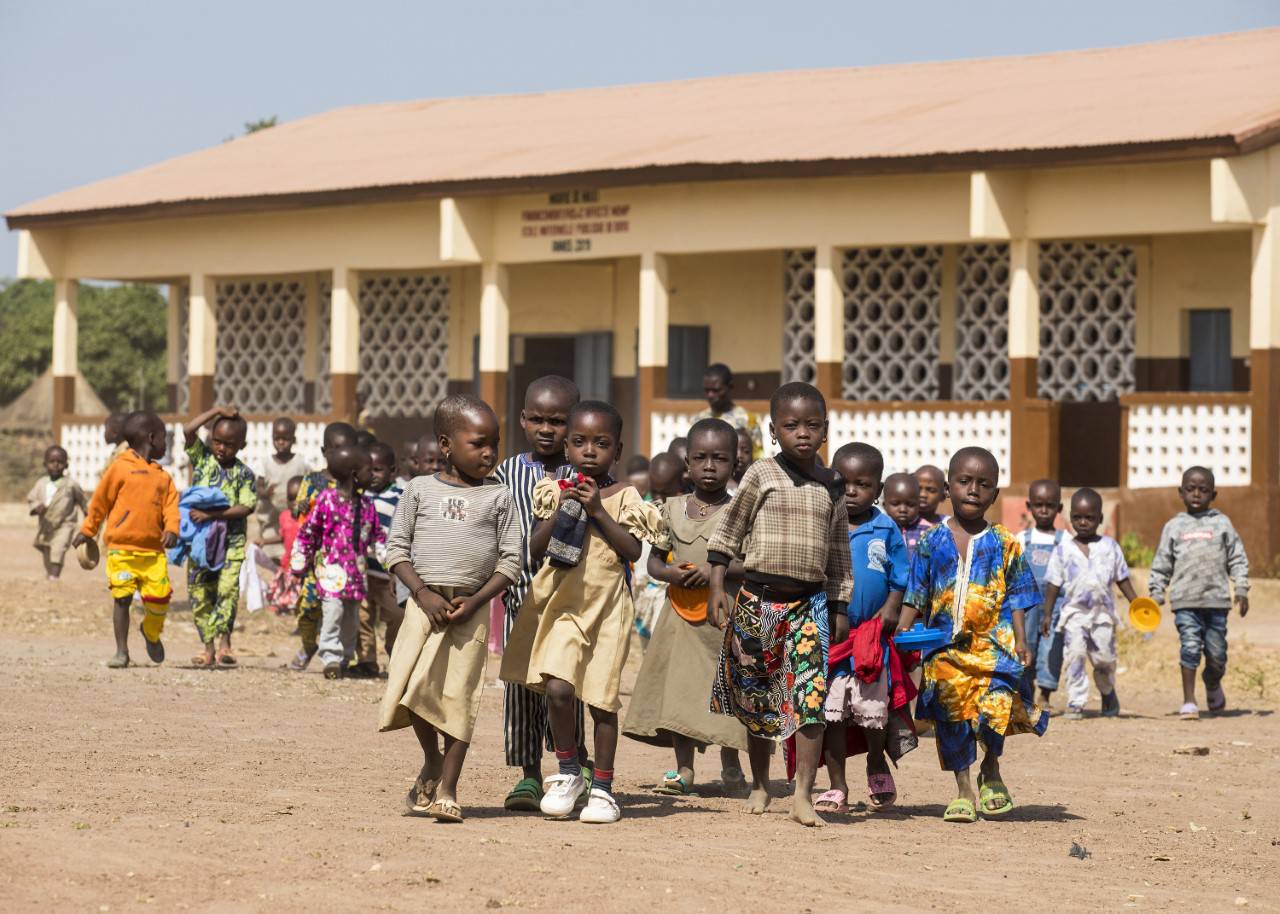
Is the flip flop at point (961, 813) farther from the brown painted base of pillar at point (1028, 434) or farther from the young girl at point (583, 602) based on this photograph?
the brown painted base of pillar at point (1028, 434)

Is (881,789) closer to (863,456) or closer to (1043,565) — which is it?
(863,456)

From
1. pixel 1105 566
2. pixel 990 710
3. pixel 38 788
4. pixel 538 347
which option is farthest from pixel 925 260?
pixel 38 788

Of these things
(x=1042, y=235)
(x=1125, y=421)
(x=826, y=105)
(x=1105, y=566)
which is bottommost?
(x=1105, y=566)

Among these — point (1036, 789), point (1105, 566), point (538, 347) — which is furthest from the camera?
point (538, 347)

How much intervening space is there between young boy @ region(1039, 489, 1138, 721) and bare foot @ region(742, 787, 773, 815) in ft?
14.8

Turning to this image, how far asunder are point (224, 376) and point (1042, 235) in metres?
11.4

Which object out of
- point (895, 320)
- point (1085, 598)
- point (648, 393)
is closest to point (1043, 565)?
point (1085, 598)

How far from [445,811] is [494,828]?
0.17 meters

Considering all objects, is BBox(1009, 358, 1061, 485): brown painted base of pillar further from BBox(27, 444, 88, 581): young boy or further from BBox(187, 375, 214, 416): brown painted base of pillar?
BBox(187, 375, 214, 416): brown painted base of pillar

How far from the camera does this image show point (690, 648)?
27.1 ft

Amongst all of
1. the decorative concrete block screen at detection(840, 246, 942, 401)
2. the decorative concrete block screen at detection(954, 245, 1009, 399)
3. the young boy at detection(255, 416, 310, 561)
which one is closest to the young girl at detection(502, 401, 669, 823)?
the young boy at detection(255, 416, 310, 561)

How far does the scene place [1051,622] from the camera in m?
12.0

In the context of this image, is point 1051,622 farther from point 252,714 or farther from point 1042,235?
point 1042,235

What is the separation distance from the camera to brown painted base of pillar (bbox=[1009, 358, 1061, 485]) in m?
18.6
